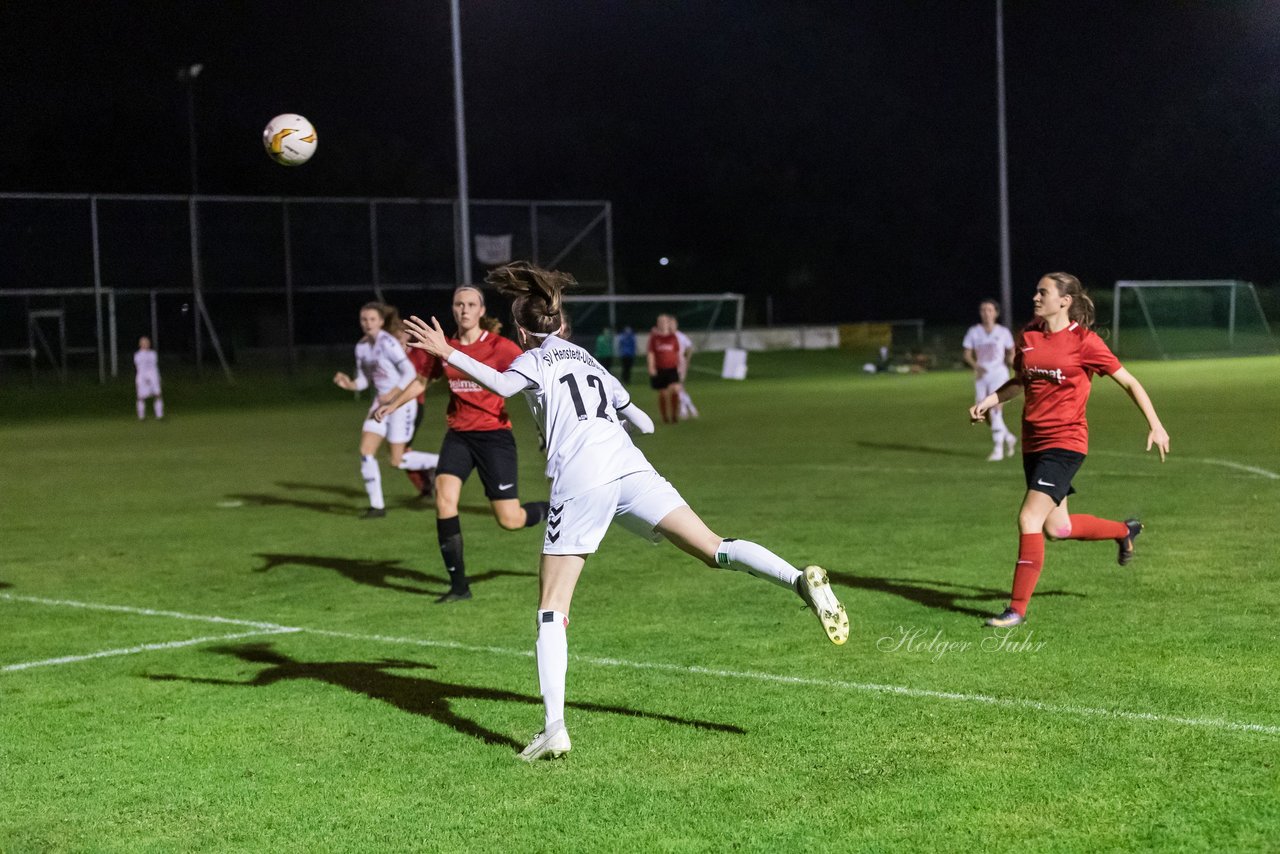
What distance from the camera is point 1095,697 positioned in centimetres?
651

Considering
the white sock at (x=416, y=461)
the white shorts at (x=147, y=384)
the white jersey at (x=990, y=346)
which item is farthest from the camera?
the white shorts at (x=147, y=384)

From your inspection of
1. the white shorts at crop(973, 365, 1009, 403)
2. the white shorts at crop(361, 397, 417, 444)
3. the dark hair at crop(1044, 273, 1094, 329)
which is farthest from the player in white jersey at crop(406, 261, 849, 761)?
the white shorts at crop(973, 365, 1009, 403)

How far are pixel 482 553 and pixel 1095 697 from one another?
6.51 metres

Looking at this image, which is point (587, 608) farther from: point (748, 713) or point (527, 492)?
point (527, 492)

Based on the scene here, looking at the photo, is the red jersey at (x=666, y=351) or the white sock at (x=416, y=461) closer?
the white sock at (x=416, y=461)

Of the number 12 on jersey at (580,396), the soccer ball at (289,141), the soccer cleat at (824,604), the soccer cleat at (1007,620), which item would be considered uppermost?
the soccer ball at (289,141)

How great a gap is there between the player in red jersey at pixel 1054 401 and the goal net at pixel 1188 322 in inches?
1697

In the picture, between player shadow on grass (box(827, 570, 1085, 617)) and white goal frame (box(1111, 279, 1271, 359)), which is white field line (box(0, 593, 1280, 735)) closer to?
player shadow on grass (box(827, 570, 1085, 617))

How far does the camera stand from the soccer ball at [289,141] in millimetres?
14023

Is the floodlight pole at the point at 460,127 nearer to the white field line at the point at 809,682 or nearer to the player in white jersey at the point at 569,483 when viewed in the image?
the white field line at the point at 809,682

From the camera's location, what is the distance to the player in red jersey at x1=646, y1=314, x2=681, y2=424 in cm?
2744

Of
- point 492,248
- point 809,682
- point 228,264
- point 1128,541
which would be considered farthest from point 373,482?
point 492,248

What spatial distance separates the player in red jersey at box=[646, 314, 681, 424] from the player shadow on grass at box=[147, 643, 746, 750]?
19.3m

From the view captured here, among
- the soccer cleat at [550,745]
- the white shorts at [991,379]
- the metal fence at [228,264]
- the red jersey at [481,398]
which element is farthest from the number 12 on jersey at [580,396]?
the metal fence at [228,264]
